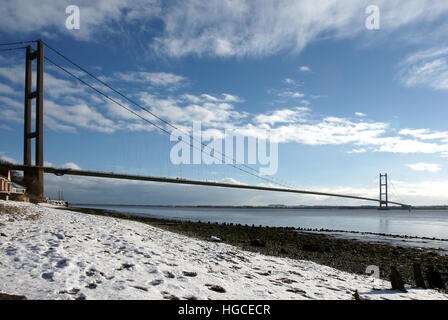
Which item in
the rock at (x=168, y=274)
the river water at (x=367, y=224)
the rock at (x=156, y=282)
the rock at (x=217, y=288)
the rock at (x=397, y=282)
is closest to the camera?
the rock at (x=156, y=282)

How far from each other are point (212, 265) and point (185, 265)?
2.85 ft

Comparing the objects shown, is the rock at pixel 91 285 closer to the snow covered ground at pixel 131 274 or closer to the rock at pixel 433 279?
the snow covered ground at pixel 131 274

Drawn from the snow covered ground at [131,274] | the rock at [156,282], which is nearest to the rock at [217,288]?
the snow covered ground at [131,274]

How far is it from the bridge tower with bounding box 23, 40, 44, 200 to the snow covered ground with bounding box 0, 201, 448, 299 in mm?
24216

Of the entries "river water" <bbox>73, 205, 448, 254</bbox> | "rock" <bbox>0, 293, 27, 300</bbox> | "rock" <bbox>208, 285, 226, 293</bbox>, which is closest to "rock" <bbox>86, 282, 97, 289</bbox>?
"rock" <bbox>0, 293, 27, 300</bbox>

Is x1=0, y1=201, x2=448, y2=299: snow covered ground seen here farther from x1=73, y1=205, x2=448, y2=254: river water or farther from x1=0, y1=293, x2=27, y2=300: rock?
x1=73, y1=205, x2=448, y2=254: river water

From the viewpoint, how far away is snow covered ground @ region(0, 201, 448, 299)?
A: 4.60 metres

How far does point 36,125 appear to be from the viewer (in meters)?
31.9

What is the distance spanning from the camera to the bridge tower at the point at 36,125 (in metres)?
29.8

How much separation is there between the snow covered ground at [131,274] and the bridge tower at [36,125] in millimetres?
24216

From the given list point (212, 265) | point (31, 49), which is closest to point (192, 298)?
point (212, 265)

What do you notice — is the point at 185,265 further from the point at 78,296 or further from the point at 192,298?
the point at 78,296

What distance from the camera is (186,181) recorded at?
159 feet
